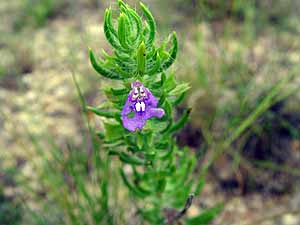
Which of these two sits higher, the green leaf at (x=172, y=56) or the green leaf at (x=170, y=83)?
the green leaf at (x=172, y=56)

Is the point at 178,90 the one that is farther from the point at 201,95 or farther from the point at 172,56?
the point at 201,95

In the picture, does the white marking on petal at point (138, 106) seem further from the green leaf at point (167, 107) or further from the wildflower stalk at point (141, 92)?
the green leaf at point (167, 107)

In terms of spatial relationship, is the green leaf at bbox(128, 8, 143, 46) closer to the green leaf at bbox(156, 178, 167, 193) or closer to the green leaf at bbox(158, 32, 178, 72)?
the green leaf at bbox(158, 32, 178, 72)

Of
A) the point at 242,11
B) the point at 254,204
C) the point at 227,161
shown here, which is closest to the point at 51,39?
the point at 242,11

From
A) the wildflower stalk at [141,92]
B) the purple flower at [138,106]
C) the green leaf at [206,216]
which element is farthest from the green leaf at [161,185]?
the purple flower at [138,106]

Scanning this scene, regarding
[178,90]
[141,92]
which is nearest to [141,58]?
[141,92]

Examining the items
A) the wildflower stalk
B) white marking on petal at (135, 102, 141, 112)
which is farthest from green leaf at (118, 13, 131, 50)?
white marking on petal at (135, 102, 141, 112)
